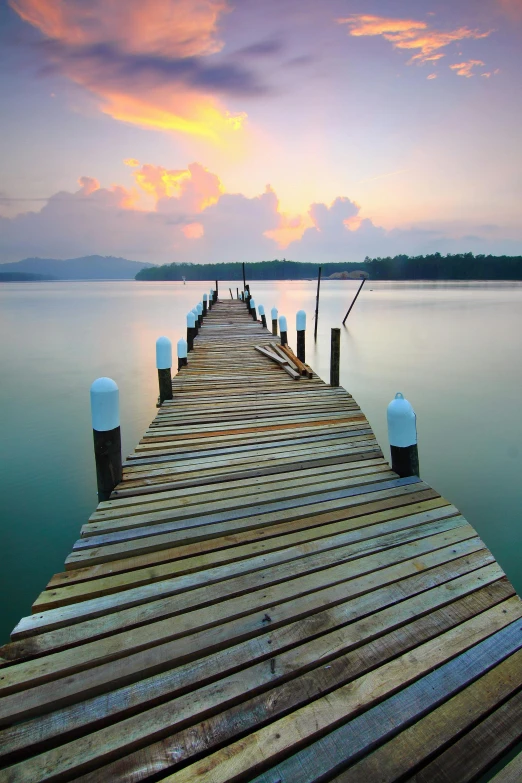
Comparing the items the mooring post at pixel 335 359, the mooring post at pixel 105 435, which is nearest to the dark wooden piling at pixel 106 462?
the mooring post at pixel 105 435

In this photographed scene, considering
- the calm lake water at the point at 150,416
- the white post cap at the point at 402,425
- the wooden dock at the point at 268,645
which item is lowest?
the calm lake water at the point at 150,416

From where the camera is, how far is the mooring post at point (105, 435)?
377 centimetres

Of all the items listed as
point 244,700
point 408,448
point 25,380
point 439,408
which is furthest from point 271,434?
point 25,380

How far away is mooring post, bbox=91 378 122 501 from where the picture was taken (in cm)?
377

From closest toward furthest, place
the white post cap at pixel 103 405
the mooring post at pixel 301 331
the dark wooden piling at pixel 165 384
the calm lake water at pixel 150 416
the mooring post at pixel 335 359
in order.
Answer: the white post cap at pixel 103 405 < the calm lake water at pixel 150 416 < the dark wooden piling at pixel 165 384 < the mooring post at pixel 335 359 < the mooring post at pixel 301 331

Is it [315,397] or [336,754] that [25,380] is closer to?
[315,397]

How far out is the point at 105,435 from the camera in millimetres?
3832

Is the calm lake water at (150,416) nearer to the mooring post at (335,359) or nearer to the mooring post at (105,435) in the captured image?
the mooring post at (105,435)

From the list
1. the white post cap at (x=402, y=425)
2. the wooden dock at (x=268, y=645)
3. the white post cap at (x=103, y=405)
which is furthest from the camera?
the white post cap at (x=402, y=425)

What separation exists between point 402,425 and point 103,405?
2805 millimetres

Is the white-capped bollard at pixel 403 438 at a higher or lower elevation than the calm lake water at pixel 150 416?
higher

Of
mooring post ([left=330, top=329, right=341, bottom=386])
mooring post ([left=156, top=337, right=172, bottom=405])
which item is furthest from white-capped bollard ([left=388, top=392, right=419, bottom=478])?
mooring post ([left=156, top=337, right=172, bottom=405])

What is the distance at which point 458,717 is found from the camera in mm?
1811

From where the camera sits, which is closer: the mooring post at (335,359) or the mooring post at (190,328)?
the mooring post at (335,359)
